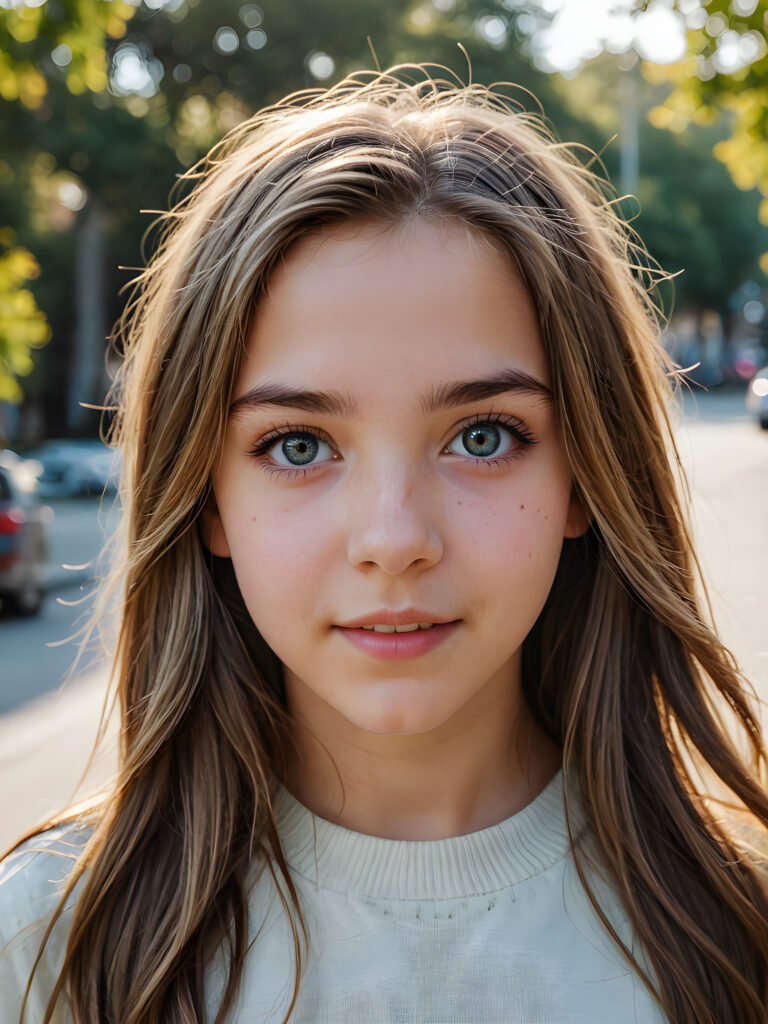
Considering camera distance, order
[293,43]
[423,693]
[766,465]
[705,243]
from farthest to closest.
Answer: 1. [705,243]
2. [293,43]
3. [766,465]
4. [423,693]

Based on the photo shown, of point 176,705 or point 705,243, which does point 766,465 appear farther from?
point 705,243

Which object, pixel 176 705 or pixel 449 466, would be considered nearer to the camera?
pixel 449 466

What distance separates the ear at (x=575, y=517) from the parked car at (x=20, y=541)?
9.19 metres

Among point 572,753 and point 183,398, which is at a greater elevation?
point 183,398

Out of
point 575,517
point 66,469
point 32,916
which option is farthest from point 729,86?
point 66,469

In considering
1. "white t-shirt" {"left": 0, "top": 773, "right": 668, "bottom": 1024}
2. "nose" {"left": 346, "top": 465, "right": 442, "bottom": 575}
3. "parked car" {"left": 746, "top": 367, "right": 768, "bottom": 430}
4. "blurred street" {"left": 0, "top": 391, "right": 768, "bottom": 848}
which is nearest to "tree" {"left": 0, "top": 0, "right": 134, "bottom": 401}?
"blurred street" {"left": 0, "top": 391, "right": 768, "bottom": 848}

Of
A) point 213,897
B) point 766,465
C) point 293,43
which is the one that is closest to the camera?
point 213,897

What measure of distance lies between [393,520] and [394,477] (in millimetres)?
66

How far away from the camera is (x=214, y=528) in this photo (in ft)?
5.94

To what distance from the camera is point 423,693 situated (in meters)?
1.55

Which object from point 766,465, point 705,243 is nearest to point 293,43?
point 766,465

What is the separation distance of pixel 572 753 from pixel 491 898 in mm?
288

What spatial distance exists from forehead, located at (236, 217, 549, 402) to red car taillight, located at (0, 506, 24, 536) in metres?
9.19

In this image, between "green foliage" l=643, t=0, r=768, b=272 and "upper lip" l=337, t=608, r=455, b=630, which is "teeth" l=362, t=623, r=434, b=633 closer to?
"upper lip" l=337, t=608, r=455, b=630
